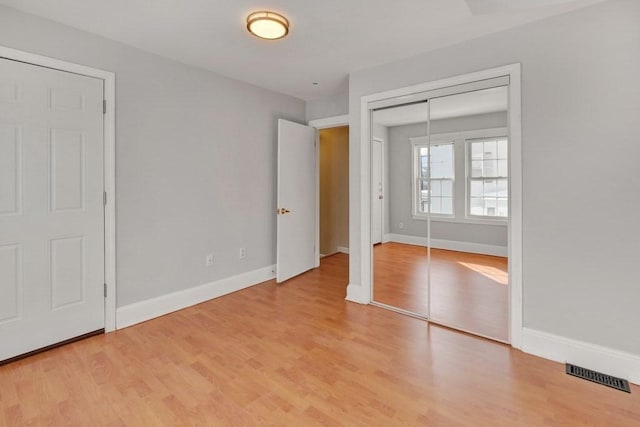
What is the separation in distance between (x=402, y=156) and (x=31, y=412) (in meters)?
3.46

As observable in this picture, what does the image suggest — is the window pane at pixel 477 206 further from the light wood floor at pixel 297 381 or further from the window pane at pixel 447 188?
the light wood floor at pixel 297 381

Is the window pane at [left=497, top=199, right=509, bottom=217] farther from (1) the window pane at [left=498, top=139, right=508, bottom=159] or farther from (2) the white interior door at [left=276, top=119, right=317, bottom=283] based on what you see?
(2) the white interior door at [left=276, top=119, right=317, bottom=283]

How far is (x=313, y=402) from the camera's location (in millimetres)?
1827

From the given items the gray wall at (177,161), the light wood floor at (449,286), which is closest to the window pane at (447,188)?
the light wood floor at (449,286)

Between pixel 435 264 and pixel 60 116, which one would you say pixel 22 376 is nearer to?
pixel 60 116

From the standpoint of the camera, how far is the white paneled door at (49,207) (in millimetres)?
2230

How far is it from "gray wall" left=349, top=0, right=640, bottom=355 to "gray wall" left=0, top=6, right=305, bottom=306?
2650mm

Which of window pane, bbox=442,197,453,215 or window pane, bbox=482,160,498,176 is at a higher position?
window pane, bbox=482,160,498,176

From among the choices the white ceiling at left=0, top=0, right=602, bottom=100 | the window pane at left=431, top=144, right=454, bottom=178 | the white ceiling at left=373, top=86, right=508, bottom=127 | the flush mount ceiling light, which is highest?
the white ceiling at left=0, top=0, right=602, bottom=100

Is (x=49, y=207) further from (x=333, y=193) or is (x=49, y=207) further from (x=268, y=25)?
(x=333, y=193)

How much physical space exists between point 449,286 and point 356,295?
969mm

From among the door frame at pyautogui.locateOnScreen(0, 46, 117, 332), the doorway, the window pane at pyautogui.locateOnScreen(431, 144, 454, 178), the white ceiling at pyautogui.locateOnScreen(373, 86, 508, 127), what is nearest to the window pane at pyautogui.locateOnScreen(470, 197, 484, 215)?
the window pane at pyautogui.locateOnScreen(431, 144, 454, 178)

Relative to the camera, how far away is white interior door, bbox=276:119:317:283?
4008mm

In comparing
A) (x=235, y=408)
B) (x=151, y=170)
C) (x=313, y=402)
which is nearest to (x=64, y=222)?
(x=151, y=170)
